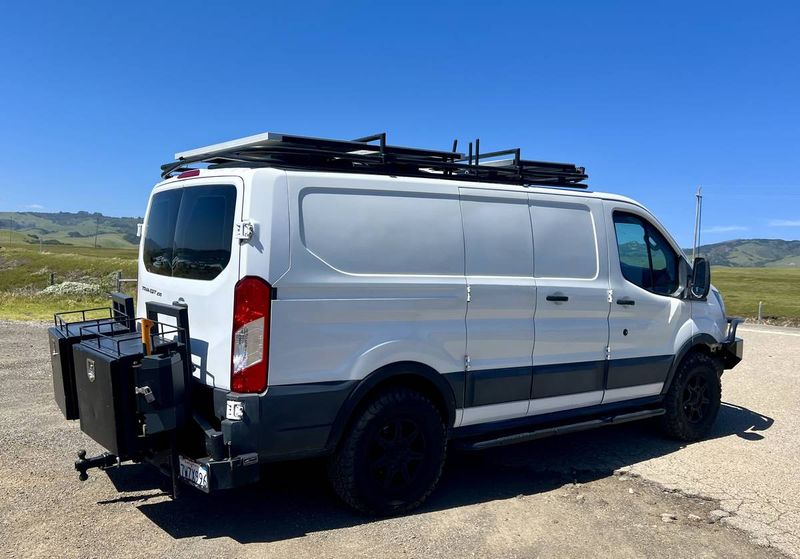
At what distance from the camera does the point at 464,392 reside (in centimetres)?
459

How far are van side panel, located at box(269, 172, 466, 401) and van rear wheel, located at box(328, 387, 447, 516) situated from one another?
0.98 ft

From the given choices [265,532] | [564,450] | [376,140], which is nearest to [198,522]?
[265,532]

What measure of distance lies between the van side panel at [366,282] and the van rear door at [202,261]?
13.4 inches

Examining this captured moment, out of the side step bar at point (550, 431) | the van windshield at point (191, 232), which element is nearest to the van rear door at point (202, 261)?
the van windshield at point (191, 232)

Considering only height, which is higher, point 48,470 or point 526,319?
point 526,319

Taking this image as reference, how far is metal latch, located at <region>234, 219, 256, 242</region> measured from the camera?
372 centimetres

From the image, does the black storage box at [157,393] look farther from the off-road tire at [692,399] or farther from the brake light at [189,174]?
the off-road tire at [692,399]

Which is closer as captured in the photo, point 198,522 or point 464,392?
point 198,522

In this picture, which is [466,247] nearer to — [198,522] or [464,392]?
[464,392]

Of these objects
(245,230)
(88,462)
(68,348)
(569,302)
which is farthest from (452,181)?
(88,462)

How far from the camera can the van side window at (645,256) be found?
18.8ft

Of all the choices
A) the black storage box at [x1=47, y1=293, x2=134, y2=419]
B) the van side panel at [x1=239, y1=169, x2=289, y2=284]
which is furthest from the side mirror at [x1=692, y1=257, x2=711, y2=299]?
the black storage box at [x1=47, y1=293, x2=134, y2=419]

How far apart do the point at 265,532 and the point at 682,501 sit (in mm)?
3144

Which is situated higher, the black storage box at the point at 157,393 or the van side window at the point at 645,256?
the van side window at the point at 645,256
